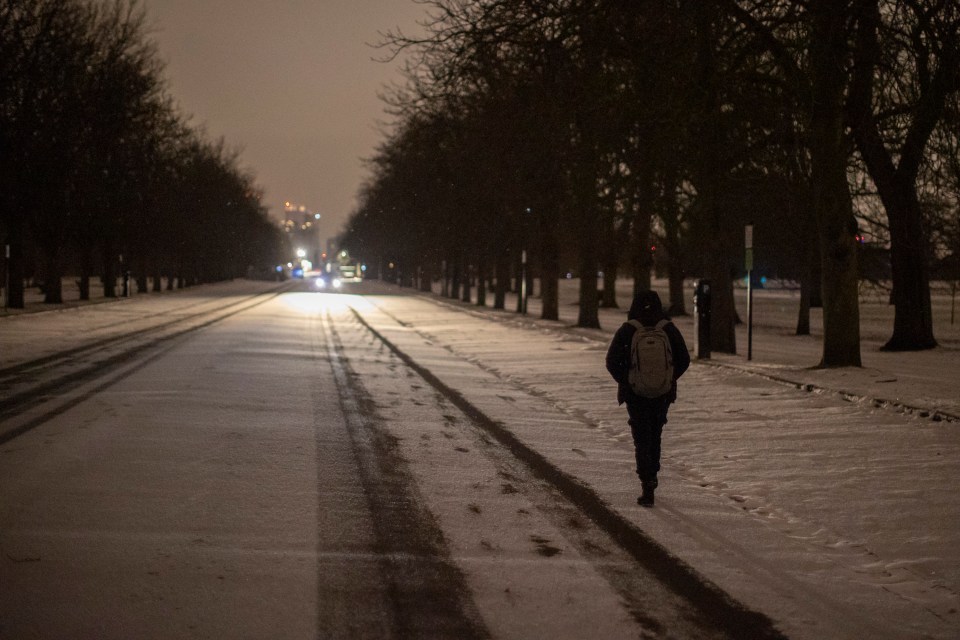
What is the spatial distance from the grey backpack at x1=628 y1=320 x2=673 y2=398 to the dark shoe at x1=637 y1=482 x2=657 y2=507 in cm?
66

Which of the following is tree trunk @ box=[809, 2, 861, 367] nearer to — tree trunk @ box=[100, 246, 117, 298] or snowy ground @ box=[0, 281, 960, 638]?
snowy ground @ box=[0, 281, 960, 638]

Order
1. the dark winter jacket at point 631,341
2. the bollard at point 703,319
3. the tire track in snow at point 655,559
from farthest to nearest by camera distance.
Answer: the bollard at point 703,319 → the dark winter jacket at point 631,341 → the tire track in snow at point 655,559

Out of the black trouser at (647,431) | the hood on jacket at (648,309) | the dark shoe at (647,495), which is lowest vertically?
the dark shoe at (647,495)

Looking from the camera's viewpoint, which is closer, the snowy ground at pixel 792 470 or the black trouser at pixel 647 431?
the snowy ground at pixel 792 470

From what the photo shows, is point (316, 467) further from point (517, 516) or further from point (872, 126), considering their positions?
point (872, 126)

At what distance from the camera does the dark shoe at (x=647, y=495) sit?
27.7 ft


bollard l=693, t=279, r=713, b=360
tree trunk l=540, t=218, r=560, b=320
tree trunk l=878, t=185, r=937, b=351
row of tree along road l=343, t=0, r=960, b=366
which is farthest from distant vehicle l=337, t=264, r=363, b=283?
bollard l=693, t=279, r=713, b=360

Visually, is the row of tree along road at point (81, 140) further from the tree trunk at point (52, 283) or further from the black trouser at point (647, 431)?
the black trouser at point (647, 431)

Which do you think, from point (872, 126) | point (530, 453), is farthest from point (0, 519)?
point (872, 126)

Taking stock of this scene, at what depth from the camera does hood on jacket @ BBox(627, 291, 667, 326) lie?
8367mm

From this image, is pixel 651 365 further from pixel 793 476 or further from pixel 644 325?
pixel 793 476

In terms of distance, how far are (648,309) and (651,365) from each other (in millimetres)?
409

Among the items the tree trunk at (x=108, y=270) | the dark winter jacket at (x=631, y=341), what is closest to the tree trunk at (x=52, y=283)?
the tree trunk at (x=108, y=270)

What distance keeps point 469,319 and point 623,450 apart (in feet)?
100
